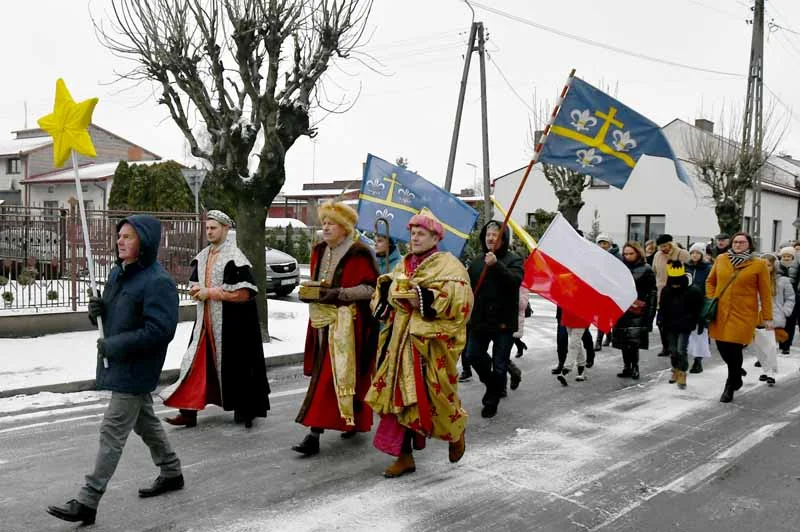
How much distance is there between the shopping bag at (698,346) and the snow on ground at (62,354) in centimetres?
499

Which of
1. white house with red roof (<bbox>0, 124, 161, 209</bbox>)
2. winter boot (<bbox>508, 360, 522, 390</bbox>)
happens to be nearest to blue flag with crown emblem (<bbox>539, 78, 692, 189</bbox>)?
winter boot (<bbox>508, 360, 522, 390</bbox>)

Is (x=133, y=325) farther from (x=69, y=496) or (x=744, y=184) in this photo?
(x=744, y=184)

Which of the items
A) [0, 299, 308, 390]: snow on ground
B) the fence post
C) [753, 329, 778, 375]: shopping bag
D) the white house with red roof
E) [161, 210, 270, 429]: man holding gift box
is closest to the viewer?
[161, 210, 270, 429]: man holding gift box

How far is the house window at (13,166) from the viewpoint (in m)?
51.8

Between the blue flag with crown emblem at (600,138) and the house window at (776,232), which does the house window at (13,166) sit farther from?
the blue flag with crown emblem at (600,138)

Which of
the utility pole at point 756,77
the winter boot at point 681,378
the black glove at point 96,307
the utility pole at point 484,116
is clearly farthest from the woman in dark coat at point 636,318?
the utility pole at point 756,77

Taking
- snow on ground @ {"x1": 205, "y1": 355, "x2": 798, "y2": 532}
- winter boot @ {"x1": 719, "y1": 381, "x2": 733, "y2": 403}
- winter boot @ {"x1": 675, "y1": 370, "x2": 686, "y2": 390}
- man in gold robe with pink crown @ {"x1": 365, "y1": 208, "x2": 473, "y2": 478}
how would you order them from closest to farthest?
snow on ground @ {"x1": 205, "y1": 355, "x2": 798, "y2": 532}
man in gold robe with pink crown @ {"x1": 365, "y1": 208, "x2": 473, "y2": 478}
winter boot @ {"x1": 719, "y1": 381, "x2": 733, "y2": 403}
winter boot @ {"x1": 675, "y1": 370, "x2": 686, "y2": 390}

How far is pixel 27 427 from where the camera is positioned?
6.35 meters

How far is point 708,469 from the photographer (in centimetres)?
559

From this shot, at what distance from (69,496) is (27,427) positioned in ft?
6.42

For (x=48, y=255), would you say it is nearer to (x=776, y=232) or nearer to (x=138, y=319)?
(x=138, y=319)

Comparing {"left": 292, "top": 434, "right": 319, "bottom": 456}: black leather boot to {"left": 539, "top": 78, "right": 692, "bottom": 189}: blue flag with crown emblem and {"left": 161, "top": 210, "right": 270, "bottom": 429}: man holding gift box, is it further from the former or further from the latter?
{"left": 539, "top": 78, "right": 692, "bottom": 189}: blue flag with crown emblem

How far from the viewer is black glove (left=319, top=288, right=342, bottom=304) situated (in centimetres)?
565

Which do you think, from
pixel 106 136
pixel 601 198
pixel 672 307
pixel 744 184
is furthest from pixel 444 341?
pixel 106 136
